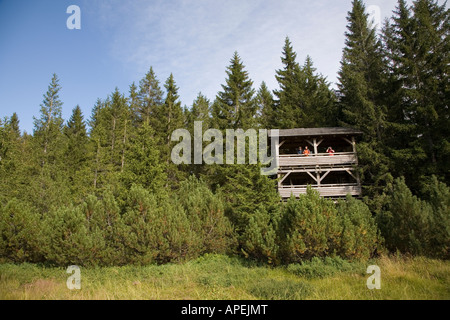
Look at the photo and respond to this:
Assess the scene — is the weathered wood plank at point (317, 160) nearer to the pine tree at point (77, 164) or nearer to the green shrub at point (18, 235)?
the green shrub at point (18, 235)

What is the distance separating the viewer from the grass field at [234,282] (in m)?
6.43

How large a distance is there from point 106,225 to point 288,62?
95.6ft

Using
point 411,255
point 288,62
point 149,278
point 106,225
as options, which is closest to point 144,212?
point 106,225

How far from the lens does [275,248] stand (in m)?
10.3

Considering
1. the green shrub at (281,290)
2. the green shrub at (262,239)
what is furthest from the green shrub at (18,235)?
the green shrub at (281,290)

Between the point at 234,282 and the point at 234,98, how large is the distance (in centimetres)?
1931

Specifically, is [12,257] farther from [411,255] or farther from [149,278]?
[411,255]

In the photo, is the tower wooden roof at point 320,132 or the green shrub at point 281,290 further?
the tower wooden roof at point 320,132

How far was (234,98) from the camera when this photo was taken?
78.9ft

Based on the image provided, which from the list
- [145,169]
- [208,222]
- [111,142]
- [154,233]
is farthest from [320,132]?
[111,142]

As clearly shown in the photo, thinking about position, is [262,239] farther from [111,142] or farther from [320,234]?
[111,142]

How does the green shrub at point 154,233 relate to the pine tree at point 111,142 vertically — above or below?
below

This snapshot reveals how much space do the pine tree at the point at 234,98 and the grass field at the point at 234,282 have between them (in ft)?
50.5
